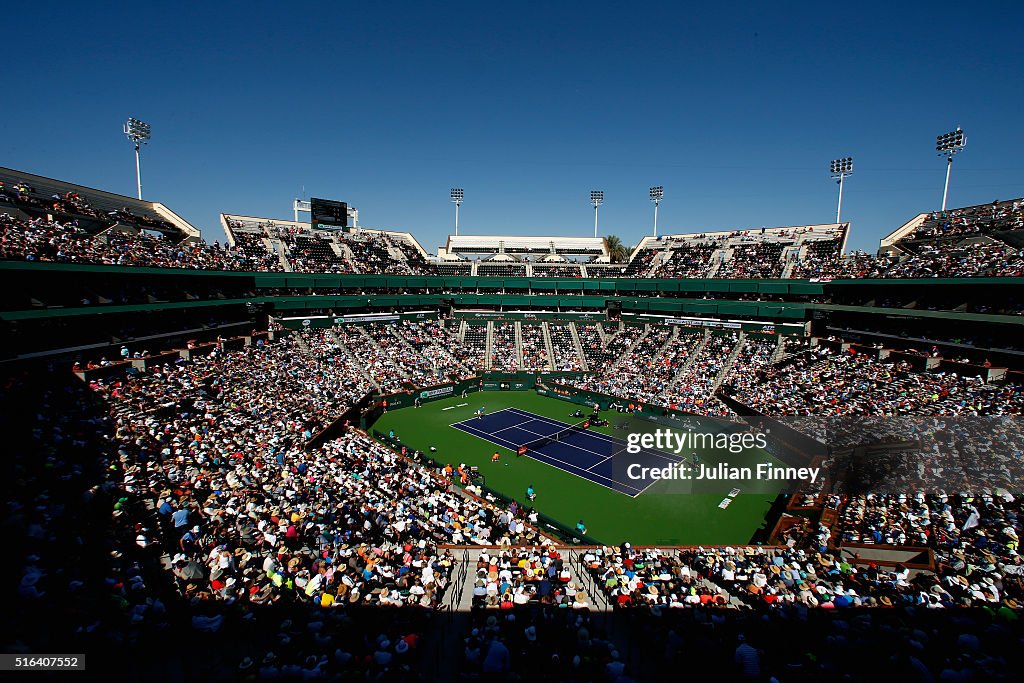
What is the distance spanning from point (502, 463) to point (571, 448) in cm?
484

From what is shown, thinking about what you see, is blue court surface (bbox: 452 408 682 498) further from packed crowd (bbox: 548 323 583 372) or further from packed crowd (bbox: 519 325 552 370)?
packed crowd (bbox: 548 323 583 372)

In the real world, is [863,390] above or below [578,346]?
above

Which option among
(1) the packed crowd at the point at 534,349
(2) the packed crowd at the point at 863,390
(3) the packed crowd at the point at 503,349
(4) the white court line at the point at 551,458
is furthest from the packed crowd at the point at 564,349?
(4) the white court line at the point at 551,458

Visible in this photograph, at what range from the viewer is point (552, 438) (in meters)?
30.1

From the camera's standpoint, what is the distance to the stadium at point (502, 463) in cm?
984

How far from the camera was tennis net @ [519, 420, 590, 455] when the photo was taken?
28.2 m

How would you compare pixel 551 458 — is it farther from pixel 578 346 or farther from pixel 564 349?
pixel 578 346

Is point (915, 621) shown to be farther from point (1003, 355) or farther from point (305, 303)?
point (305, 303)

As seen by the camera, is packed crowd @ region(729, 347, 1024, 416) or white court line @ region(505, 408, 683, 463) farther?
white court line @ region(505, 408, 683, 463)

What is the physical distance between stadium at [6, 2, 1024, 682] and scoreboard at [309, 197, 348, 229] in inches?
232

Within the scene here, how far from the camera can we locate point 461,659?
10266 mm

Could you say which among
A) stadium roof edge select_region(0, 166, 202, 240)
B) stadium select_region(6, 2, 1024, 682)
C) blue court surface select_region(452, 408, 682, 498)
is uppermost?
stadium roof edge select_region(0, 166, 202, 240)

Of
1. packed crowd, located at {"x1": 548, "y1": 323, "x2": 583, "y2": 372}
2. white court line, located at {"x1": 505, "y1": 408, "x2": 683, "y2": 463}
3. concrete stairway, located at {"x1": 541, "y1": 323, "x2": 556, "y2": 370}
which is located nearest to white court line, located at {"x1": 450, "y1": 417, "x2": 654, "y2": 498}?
white court line, located at {"x1": 505, "y1": 408, "x2": 683, "y2": 463}

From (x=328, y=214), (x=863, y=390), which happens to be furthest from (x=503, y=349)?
(x=863, y=390)
